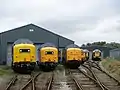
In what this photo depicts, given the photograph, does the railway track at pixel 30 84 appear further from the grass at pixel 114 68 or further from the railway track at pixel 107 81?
the grass at pixel 114 68

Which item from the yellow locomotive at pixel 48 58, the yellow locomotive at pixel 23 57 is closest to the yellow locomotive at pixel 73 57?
the yellow locomotive at pixel 48 58

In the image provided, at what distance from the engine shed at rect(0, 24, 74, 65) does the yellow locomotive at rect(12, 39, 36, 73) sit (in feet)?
52.2

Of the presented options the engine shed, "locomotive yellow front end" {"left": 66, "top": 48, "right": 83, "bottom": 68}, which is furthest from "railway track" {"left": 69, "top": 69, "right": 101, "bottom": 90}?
the engine shed

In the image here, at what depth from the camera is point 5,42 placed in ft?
138

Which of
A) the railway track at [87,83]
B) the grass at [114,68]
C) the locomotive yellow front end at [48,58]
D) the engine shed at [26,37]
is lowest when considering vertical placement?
the railway track at [87,83]

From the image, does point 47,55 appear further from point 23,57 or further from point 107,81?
point 107,81

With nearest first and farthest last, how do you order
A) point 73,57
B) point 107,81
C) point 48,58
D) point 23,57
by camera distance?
point 107,81 < point 23,57 < point 48,58 < point 73,57

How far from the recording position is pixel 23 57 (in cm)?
2567

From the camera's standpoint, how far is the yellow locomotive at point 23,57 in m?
25.6

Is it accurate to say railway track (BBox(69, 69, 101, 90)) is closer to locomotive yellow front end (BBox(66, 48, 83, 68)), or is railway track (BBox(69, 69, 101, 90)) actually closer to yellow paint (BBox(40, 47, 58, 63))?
yellow paint (BBox(40, 47, 58, 63))

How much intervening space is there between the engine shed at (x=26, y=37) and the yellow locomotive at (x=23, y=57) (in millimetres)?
15913

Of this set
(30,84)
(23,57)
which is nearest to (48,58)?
(23,57)

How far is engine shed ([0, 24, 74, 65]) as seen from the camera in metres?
41.8

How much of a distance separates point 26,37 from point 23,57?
17.6 meters
